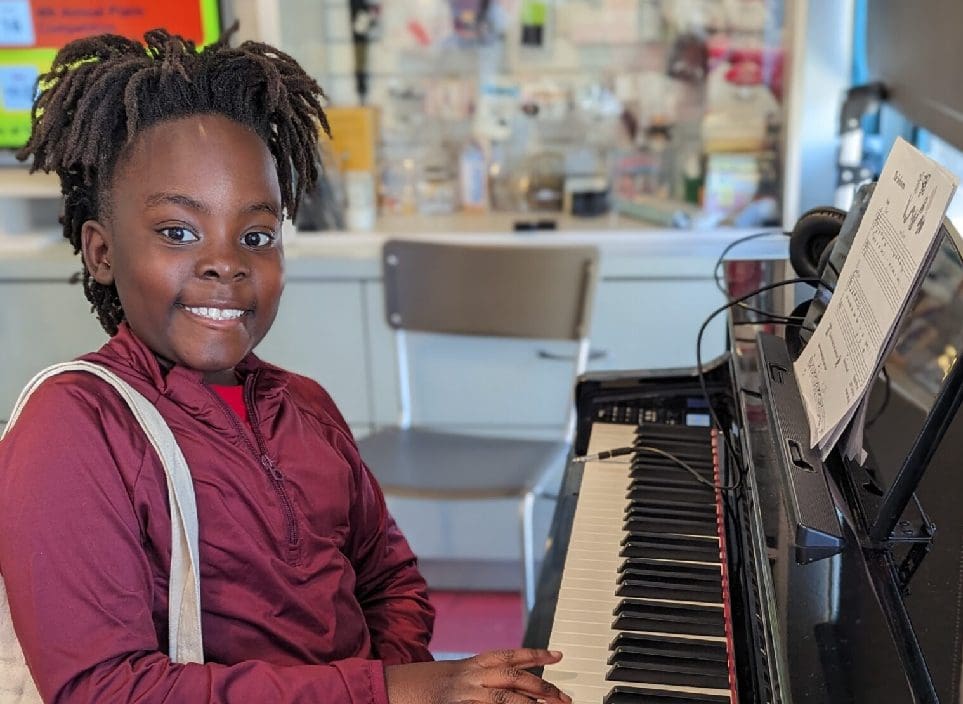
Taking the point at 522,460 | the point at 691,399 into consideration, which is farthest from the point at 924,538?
the point at 522,460

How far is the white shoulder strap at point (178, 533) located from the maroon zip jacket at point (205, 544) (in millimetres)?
12

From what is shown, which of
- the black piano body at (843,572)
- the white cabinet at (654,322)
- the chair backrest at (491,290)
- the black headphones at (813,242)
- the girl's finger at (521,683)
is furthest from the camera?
the white cabinet at (654,322)

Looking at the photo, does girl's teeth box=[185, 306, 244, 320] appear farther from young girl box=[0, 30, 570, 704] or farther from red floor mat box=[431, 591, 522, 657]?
red floor mat box=[431, 591, 522, 657]

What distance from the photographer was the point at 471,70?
9.42 feet

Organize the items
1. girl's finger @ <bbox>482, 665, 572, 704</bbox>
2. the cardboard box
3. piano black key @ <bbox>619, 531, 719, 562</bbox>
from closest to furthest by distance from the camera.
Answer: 1. girl's finger @ <bbox>482, 665, 572, 704</bbox>
2. piano black key @ <bbox>619, 531, 719, 562</bbox>
3. the cardboard box

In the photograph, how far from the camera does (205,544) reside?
1.08 metres

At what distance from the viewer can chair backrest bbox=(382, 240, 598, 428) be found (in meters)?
2.35

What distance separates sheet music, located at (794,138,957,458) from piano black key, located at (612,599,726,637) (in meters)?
0.19

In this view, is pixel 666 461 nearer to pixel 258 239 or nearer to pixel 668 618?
pixel 668 618

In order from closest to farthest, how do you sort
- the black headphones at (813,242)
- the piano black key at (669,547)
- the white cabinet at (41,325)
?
the piano black key at (669,547), the black headphones at (813,242), the white cabinet at (41,325)

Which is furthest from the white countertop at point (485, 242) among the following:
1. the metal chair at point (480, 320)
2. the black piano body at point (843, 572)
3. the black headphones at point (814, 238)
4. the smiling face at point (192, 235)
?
the smiling face at point (192, 235)

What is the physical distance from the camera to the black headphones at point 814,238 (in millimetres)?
1483

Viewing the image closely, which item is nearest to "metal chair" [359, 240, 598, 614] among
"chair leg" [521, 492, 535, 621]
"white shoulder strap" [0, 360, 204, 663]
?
"chair leg" [521, 492, 535, 621]

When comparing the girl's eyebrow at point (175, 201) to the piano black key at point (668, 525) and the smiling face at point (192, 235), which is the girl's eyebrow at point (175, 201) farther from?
the piano black key at point (668, 525)
